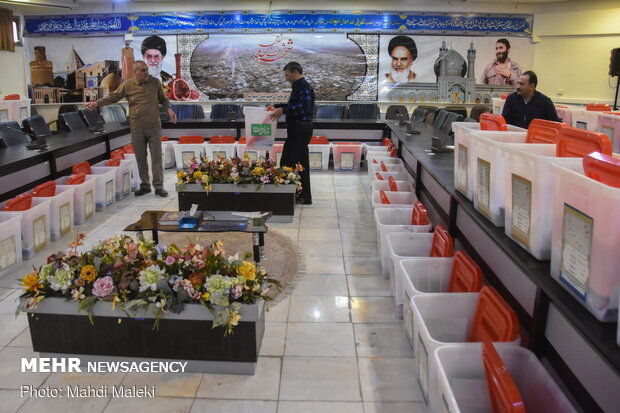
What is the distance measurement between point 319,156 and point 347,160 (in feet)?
1.49

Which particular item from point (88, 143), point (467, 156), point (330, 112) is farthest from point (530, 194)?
point (330, 112)

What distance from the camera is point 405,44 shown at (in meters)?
9.75

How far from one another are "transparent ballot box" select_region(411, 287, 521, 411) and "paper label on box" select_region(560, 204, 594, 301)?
402 mm

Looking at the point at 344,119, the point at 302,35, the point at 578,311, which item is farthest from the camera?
the point at 302,35

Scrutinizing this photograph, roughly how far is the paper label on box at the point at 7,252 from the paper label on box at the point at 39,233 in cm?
31

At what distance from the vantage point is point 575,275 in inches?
60.3

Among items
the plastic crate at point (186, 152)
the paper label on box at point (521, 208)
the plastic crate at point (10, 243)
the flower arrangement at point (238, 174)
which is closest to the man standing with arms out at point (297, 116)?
the flower arrangement at point (238, 174)

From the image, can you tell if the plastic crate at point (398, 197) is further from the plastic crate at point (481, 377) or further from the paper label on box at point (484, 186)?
the plastic crate at point (481, 377)

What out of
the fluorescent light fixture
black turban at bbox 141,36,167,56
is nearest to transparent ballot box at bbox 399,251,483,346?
black turban at bbox 141,36,167,56

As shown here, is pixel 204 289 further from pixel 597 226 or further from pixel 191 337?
pixel 597 226

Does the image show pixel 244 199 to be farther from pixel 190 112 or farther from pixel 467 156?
pixel 190 112

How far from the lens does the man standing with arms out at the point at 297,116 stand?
508 centimetres

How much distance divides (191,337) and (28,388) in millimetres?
851

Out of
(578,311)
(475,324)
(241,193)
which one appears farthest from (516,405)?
(241,193)
